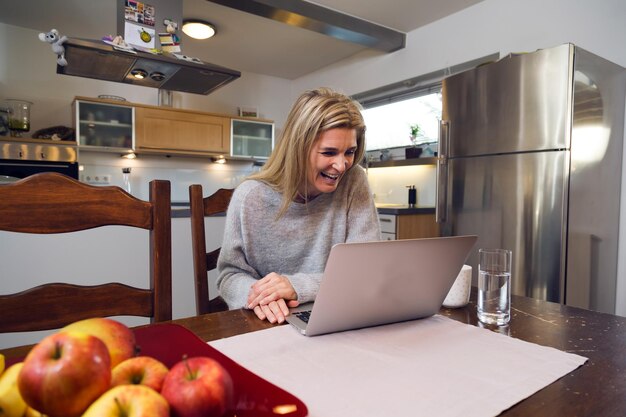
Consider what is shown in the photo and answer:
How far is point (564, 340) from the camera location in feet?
2.31

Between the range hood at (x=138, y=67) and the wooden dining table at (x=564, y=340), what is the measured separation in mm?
2008

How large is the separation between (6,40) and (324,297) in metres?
4.44

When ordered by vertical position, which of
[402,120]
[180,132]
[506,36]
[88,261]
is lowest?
[88,261]

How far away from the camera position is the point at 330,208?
1.29 metres

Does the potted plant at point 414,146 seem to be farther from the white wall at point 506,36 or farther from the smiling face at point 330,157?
the smiling face at point 330,157

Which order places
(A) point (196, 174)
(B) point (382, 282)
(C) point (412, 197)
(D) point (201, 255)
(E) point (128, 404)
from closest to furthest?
(E) point (128, 404) < (B) point (382, 282) < (D) point (201, 255) < (C) point (412, 197) < (A) point (196, 174)

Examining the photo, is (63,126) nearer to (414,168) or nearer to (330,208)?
(414,168)

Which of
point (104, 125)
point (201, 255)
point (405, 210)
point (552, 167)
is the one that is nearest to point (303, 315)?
point (201, 255)

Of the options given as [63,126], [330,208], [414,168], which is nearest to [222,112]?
[63,126]

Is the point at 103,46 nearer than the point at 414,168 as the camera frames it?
Yes

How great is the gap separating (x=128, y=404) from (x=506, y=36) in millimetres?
3310

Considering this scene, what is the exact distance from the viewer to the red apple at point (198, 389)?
291 mm

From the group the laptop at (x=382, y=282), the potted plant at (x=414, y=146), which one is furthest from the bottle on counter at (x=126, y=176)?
the laptop at (x=382, y=282)

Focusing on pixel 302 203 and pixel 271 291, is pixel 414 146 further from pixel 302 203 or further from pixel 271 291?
pixel 271 291
